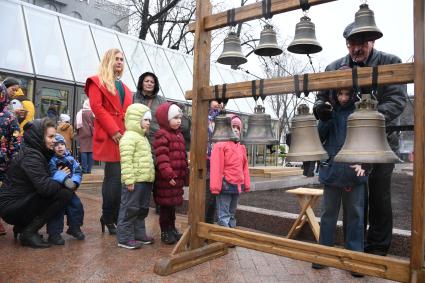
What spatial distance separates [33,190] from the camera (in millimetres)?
4270

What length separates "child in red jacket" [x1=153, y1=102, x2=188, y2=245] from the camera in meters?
4.38

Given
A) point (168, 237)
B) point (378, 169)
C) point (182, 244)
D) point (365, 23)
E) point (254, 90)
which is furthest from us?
point (168, 237)

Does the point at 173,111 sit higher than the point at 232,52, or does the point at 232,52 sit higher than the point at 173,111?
the point at 232,52

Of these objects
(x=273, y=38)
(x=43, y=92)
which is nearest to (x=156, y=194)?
(x=273, y=38)

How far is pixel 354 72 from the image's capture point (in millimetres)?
2920

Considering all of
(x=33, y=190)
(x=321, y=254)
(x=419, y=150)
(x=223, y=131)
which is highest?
(x=223, y=131)

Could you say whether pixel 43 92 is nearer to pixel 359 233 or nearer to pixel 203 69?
pixel 203 69

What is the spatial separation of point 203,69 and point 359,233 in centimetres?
210

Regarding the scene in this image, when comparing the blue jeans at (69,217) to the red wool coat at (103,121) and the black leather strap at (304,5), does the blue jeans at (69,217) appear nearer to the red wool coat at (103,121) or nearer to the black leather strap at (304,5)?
the red wool coat at (103,121)

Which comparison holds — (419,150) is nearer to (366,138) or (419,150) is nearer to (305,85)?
(366,138)

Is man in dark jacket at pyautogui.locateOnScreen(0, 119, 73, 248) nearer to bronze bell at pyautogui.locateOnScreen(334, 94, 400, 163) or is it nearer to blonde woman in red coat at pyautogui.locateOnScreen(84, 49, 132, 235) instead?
blonde woman in red coat at pyautogui.locateOnScreen(84, 49, 132, 235)

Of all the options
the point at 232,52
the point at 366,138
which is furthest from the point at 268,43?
the point at 366,138

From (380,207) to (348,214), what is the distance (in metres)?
0.49

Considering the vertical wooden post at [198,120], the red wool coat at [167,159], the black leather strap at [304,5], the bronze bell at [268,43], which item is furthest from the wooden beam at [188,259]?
the black leather strap at [304,5]
